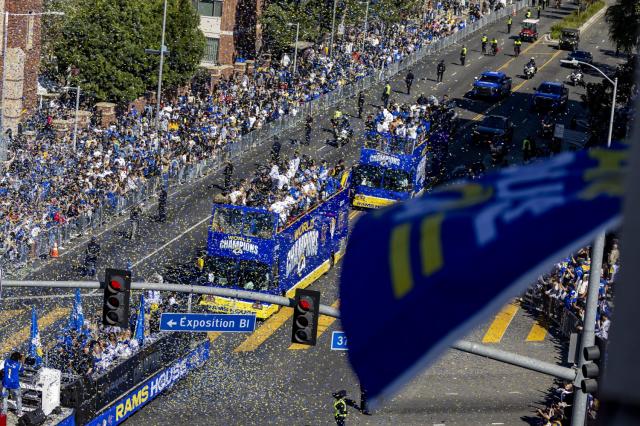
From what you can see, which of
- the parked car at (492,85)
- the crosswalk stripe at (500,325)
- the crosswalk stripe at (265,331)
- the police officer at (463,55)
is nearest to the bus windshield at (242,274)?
the crosswalk stripe at (265,331)

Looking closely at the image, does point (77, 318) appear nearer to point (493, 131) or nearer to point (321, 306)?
point (321, 306)

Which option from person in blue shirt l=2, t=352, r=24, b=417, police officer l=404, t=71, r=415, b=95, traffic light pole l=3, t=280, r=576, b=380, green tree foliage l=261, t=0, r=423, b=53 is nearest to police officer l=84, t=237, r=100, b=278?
person in blue shirt l=2, t=352, r=24, b=417

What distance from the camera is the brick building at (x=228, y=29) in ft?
282

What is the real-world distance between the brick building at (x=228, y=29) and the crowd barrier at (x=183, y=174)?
12590 mm

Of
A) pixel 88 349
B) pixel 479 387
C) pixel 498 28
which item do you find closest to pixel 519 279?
pixel 88 349

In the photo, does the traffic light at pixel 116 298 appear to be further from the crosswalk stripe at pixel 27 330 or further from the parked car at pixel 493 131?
the parked car at pixel 493 131

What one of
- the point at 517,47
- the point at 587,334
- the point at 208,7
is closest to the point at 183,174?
the point at 208,7

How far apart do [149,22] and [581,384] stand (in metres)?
56.2

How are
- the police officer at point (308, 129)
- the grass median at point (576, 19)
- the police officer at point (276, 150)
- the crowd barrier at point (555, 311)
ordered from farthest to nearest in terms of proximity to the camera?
the grass median at point (576, 19) → the police officer at point (308, 129) → the police officer at point (276, 150) → the crowd barrier at point (555, 311)

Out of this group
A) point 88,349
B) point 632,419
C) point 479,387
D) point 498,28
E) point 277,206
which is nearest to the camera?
point 632,419

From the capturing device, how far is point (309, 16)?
8425 cm

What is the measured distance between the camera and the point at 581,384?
17.2 m

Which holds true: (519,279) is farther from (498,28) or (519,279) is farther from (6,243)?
(498,28)

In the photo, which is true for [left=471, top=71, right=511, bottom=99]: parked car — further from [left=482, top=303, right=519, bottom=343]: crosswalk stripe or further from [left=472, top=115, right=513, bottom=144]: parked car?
[left=482, top=303, right=519, bottom=343]: crosswalk stripe
